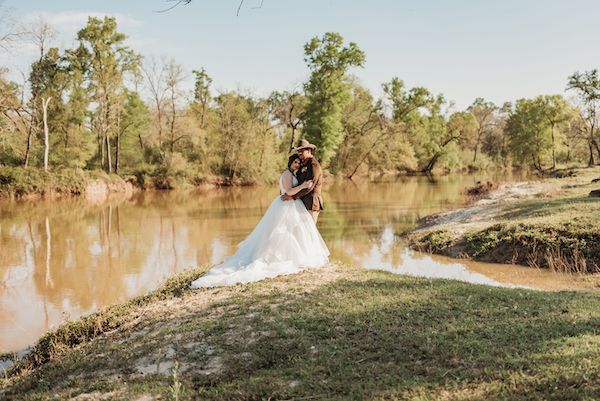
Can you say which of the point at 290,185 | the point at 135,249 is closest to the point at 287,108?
the point at 135,249

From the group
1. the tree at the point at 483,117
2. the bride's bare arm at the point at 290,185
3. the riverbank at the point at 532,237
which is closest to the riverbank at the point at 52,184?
the riverbank at the point at 532,237

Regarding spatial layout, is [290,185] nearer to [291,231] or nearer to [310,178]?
[310,178]

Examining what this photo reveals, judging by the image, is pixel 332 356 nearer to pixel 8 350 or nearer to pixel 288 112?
pixel 8 350

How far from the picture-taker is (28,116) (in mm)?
34000

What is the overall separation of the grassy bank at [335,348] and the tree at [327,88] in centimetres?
4752

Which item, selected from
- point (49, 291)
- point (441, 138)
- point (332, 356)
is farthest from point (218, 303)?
point (441, 138)

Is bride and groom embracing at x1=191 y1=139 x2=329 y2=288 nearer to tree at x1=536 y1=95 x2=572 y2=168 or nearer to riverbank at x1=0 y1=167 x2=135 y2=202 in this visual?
riverbank at x1=0 y1=167 x2=135 y2=202

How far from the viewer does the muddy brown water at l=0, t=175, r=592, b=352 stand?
38.3ft

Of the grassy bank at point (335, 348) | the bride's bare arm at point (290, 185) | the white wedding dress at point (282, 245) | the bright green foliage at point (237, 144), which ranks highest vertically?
the bright green foliage at point (237, 144)

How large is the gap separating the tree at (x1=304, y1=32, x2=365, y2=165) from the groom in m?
44.9

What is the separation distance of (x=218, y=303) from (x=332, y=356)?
291 centimetres

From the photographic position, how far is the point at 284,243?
10141mm

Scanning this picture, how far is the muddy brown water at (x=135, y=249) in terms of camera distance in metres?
11.7

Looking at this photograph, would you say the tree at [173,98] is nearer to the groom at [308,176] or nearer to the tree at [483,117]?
the groom at [308,176]
